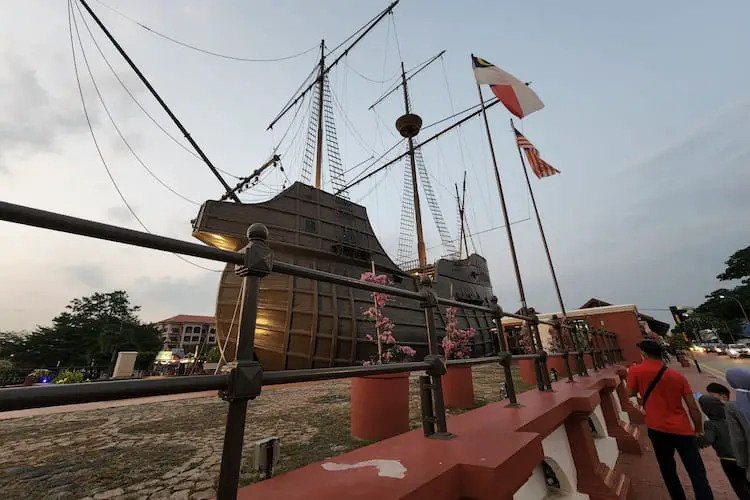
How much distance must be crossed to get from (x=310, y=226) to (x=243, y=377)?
10077 millimetres

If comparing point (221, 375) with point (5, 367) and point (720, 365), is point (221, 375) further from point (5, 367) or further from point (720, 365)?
point (720, 365)

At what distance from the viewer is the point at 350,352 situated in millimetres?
9852

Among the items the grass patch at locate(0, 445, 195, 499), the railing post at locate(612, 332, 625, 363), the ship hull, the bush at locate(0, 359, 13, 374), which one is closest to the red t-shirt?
the grass patch at locate(0, 445, 195, 499)

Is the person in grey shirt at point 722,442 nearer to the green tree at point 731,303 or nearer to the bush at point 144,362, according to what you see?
the bush at point 144,362

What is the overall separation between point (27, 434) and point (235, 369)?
4.23 meters

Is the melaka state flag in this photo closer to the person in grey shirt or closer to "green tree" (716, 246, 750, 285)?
the person in grey shirt

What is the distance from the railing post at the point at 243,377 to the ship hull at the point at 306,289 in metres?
7.20

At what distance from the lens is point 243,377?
946 millimetres

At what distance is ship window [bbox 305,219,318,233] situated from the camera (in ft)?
35.1

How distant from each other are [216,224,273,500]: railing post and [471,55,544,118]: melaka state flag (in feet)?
26.4

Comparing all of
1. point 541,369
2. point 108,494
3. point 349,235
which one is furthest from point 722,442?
point 349,235

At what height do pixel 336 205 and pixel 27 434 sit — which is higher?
pixel 336 205

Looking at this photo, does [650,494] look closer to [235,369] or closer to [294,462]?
[294,462]

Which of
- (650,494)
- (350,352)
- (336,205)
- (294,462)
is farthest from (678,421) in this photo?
(336,205)
